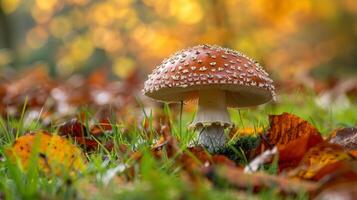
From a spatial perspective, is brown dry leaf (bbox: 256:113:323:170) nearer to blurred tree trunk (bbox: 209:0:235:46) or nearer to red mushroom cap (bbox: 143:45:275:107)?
red mushroom cap (bbox: 143:45:275:107)

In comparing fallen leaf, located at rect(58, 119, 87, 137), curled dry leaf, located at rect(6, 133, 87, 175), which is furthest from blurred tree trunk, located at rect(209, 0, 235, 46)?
curled dry leaf, located at rect(6, 133, 87, 175)

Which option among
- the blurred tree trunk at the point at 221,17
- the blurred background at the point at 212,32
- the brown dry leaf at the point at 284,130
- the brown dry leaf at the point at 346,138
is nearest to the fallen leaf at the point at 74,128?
the brown dry leaf at the point at 284,130

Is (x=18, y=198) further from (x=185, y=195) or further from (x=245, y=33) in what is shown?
(x=245, y=33)

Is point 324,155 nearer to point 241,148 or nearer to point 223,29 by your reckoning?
point 241,148

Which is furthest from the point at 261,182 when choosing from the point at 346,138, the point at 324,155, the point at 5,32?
the point at 5,32

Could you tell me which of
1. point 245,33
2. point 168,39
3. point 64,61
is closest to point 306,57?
point 245,33

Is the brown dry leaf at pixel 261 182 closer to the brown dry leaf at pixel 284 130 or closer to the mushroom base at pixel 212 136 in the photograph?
the brown dry leaf at pixel 284 130
